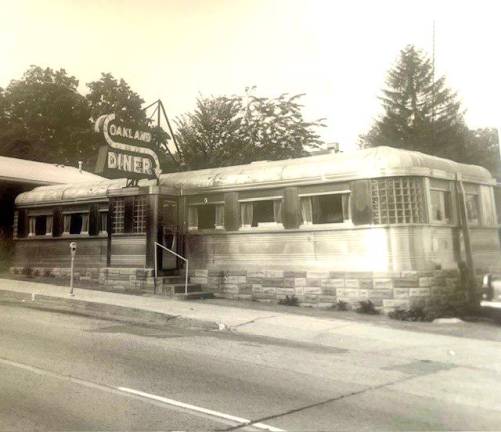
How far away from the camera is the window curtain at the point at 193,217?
659 inches

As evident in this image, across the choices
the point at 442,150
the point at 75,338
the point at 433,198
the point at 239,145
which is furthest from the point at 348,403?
the point at 442,150

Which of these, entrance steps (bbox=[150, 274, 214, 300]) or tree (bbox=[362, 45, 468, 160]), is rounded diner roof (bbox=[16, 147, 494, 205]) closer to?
entrance steps (bbox=[150, 274, 214, 300])

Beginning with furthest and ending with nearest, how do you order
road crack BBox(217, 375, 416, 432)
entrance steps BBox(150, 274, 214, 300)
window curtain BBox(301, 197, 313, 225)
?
entrance steps BBox(150, 274, 214, 300)
window curtain BBox(301, 197, 313, 225)
road crack BBox(217, 375, 416, 432)

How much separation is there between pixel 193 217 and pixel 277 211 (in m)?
3.14

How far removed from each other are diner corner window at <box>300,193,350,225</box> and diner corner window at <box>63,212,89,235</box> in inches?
344

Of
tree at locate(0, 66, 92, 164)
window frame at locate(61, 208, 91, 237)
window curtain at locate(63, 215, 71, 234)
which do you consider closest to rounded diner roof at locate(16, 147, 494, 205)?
window frame at locate(61, 208, 91, 237)

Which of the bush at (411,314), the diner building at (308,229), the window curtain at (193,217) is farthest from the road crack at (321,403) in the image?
the window curtain at (193,217)

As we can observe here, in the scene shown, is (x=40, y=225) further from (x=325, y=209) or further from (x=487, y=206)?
(x=487, y=206)

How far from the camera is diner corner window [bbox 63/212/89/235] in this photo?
19266 millimetres

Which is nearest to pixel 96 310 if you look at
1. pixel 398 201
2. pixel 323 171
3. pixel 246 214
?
pixel 246 214

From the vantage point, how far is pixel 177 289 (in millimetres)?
15352

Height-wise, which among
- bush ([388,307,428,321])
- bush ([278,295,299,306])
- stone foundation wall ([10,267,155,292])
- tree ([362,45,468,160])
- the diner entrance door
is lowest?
bush ([388,307,428,321])

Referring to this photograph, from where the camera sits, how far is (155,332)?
33.2ft

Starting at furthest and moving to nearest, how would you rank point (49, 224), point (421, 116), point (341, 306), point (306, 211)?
point (421, 116), point (49, 224), point (306, 211), point (341, 306)
